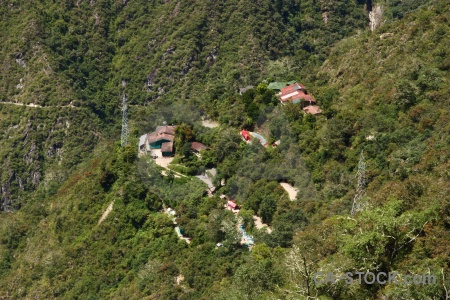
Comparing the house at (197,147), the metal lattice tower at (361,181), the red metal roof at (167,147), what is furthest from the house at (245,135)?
the metal lattice tower at (361,181)

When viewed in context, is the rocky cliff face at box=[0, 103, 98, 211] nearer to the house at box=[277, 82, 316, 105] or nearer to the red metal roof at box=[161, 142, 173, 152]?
the red metal roof at box=[161, 142, 173, 152]

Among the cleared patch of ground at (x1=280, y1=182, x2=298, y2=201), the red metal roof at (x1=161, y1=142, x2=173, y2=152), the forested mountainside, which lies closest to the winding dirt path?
the forested mountainside

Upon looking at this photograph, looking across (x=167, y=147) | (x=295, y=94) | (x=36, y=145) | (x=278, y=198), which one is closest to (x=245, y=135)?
(x=295, y=94)

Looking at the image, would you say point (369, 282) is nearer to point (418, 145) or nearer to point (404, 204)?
point (404, 204)

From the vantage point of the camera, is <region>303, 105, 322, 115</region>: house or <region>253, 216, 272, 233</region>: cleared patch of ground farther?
<region>303, 105, 322, 115</region>: house

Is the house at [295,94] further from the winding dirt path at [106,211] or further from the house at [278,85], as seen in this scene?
the winding dirt path at [106,211]

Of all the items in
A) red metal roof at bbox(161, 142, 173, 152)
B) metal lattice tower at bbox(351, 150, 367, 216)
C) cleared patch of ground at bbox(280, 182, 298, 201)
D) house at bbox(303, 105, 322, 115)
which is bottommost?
cleared patch of ground at bbox(280, 182, 298, 201)
